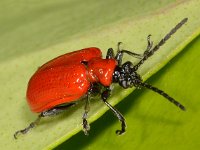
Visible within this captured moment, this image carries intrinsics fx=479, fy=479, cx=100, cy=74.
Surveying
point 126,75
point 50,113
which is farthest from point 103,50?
point 50,113

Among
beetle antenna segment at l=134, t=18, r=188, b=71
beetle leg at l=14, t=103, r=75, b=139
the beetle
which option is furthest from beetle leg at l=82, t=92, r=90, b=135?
beetle antenna segment at l=134, t=18, r=188, b=71

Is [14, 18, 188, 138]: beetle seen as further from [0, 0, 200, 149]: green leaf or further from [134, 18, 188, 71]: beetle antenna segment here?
[134, 18, 188, 71]: beetle antenna segment

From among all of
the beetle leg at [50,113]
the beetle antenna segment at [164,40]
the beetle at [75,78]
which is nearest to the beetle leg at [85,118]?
the beetle at [75,78]

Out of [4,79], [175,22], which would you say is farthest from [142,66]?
[4,79]

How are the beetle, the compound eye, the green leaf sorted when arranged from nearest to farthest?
1. the green leaf
2. the compound eye
3. the beetle

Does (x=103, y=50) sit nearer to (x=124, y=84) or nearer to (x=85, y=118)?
(x=124, y=84)

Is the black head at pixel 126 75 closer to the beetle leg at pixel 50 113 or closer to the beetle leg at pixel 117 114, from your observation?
the beetle leg at pixel 117 114

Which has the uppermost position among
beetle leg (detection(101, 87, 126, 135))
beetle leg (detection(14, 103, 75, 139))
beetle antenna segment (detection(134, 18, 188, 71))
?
beetle antenna segment (detection(134, 18, 188, 71))

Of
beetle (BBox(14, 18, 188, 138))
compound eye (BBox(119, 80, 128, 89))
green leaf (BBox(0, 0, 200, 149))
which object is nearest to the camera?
green leaf (BBox(0, 0, 200, 149))
